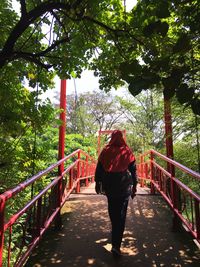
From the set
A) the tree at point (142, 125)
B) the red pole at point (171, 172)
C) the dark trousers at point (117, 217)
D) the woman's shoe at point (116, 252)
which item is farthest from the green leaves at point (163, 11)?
the tree at point (142, 125)

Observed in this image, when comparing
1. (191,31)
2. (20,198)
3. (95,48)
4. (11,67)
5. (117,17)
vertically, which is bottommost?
(20,198)

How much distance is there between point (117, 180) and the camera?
3.67 metres

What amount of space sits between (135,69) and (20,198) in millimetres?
4880

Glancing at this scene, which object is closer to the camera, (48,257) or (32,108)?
(48,257)

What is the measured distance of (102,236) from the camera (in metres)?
4.32

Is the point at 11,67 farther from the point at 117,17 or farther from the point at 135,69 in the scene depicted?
the point at 135,69

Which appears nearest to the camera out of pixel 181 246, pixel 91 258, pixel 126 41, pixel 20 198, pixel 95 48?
pixel 91 258

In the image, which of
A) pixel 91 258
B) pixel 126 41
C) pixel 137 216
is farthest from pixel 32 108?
pixel 137 216

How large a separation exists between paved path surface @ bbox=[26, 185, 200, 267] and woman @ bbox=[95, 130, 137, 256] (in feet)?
0.93

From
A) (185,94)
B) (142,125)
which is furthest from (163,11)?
(142,125)

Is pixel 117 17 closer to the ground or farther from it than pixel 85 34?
farther from it

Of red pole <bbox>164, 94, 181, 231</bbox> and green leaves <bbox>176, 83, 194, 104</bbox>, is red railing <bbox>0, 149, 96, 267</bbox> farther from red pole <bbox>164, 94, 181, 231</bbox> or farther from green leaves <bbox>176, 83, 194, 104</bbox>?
red pole <bbox>164, 94, 181, 231</bbox>

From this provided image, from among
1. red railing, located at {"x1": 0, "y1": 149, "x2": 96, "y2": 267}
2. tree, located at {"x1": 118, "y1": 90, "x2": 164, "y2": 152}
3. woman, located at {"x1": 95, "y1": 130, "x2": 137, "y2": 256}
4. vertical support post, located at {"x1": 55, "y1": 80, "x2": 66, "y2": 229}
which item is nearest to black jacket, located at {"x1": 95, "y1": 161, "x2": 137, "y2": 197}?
woman, located at {"x1": 95, "y1": 130, "x2": 137, "y2": 256}

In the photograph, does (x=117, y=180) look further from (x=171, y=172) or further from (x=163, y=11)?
(x=163, y=11)
